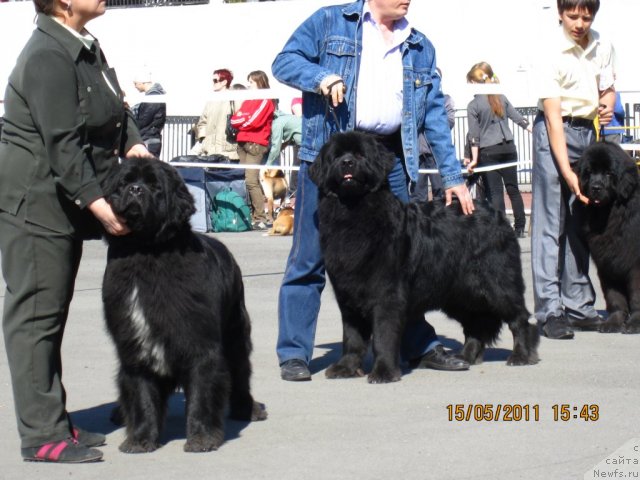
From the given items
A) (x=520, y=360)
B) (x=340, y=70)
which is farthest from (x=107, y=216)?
(x=520, y=360)

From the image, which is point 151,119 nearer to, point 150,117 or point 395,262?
point 150,117

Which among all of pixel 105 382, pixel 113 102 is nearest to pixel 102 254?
pixel 105 382

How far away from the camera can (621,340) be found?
24.8ft

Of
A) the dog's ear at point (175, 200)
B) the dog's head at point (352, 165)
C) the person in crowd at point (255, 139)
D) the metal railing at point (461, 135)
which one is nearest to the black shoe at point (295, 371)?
the dog's head at point (352, 165)

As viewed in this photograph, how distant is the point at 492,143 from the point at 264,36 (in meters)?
12.0

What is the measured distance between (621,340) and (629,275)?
51 centimetres

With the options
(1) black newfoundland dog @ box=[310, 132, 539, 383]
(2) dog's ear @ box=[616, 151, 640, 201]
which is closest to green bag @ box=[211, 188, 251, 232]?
(2) dog's ear @ box=[616, 151, 640, 201]

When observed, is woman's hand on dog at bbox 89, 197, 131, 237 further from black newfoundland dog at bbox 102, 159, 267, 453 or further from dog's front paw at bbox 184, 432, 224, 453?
dog's front paw at bbox 184, 432, 224, 453

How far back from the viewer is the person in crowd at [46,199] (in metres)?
4.54

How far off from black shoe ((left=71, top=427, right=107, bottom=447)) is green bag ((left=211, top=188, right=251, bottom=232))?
10.4m

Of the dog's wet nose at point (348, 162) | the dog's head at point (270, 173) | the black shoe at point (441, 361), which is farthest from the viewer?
the dog's head at point (270, 173)

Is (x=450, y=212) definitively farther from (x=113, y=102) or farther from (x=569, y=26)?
(x=113, y=102)

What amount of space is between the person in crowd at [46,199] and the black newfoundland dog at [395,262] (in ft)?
5.67

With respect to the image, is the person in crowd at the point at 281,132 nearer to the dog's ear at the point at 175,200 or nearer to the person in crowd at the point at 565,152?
the person in crowd at the point at 565,152
